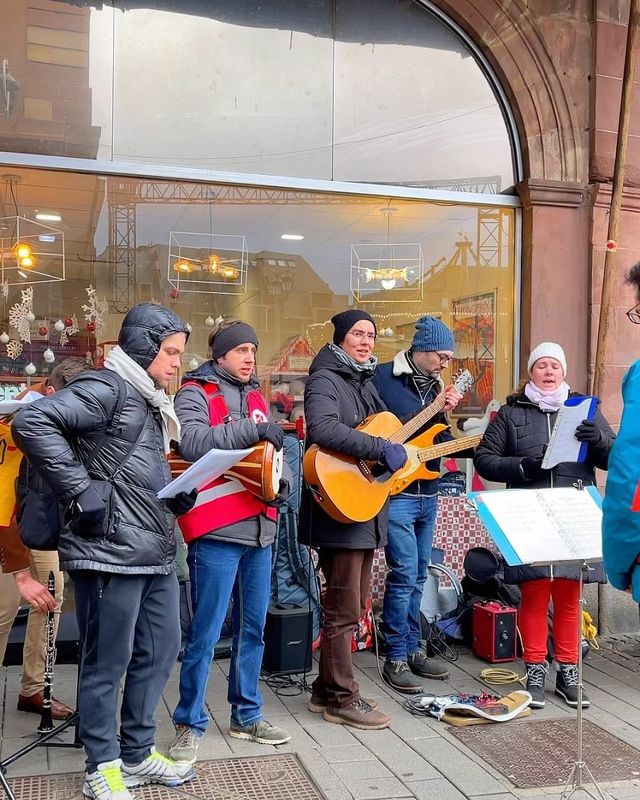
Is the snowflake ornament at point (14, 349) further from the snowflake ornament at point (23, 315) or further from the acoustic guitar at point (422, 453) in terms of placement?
the acoustic guitar at point (422, 453)

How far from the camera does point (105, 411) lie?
3.29 m

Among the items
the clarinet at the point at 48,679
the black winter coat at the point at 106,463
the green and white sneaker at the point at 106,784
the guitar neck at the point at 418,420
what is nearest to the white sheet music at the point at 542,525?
the guitar neck at the point at 418,420

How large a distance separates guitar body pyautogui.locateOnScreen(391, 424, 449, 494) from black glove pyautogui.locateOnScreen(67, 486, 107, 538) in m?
2.06

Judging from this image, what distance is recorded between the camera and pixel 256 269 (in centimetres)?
652

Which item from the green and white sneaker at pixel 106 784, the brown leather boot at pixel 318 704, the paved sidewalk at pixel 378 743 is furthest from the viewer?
the brown leather boot at pixel 318 704

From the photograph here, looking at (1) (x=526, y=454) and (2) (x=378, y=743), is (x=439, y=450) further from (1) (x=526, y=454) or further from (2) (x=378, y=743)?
(2) (x=378, y=743)

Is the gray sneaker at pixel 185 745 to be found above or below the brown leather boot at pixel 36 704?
above

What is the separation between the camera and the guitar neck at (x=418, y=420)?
4.72 meters

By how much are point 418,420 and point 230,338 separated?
135 cm

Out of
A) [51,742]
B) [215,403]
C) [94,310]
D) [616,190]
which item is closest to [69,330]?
[94,310]

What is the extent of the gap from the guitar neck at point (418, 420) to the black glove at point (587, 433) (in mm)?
765

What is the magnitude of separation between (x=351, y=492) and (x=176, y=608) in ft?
3.65

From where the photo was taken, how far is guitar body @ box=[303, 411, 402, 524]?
4.28 m

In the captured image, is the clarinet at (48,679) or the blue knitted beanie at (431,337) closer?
the clarinet at (48,679)
